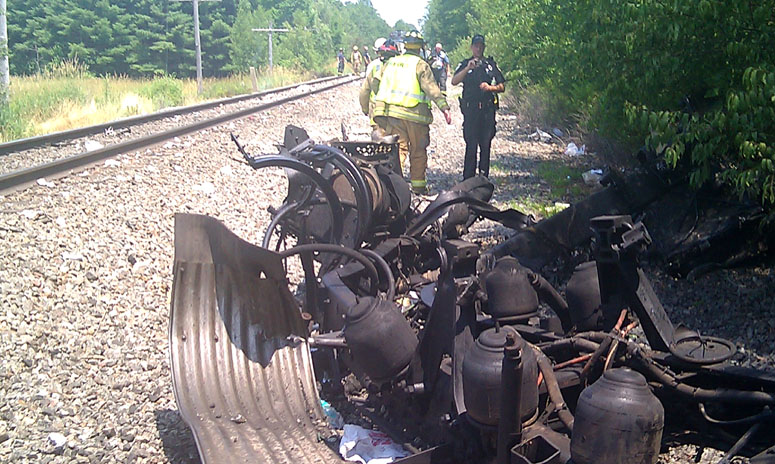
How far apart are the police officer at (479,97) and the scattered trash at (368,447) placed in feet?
22.6

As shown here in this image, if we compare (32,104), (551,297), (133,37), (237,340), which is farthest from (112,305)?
(133,37)

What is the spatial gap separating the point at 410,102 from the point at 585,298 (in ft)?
20.3

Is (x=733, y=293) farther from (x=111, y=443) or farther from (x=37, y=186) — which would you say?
(x=37, y=186)

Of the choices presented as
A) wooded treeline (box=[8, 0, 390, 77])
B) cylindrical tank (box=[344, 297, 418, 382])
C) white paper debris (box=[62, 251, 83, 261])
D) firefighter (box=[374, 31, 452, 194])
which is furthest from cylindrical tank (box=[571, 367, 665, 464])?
wooded treeline (box=[8, 0, 390, 77])

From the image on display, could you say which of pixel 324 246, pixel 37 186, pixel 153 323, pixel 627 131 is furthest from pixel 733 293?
pixel 37 186

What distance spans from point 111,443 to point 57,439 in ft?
0.94

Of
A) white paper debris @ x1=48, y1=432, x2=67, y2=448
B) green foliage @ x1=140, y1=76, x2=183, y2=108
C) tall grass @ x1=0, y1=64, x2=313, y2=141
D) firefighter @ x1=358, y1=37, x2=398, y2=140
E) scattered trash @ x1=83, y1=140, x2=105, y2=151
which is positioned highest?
firefighter @ x1=358, y1=37, x2=398, y2=140

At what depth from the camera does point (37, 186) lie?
8906mm

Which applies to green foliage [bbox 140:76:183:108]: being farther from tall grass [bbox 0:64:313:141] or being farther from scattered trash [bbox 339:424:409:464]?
scattered trash [bbox 339:424:409:464]

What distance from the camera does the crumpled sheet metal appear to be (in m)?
3.88

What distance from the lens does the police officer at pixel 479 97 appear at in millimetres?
10211

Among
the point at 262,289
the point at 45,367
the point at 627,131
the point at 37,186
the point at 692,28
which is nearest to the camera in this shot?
the point at 262,289

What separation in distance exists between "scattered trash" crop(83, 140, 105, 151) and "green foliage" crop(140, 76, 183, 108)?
12.3m

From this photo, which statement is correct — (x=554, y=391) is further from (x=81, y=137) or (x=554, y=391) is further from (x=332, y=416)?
(x=81, y=137)
